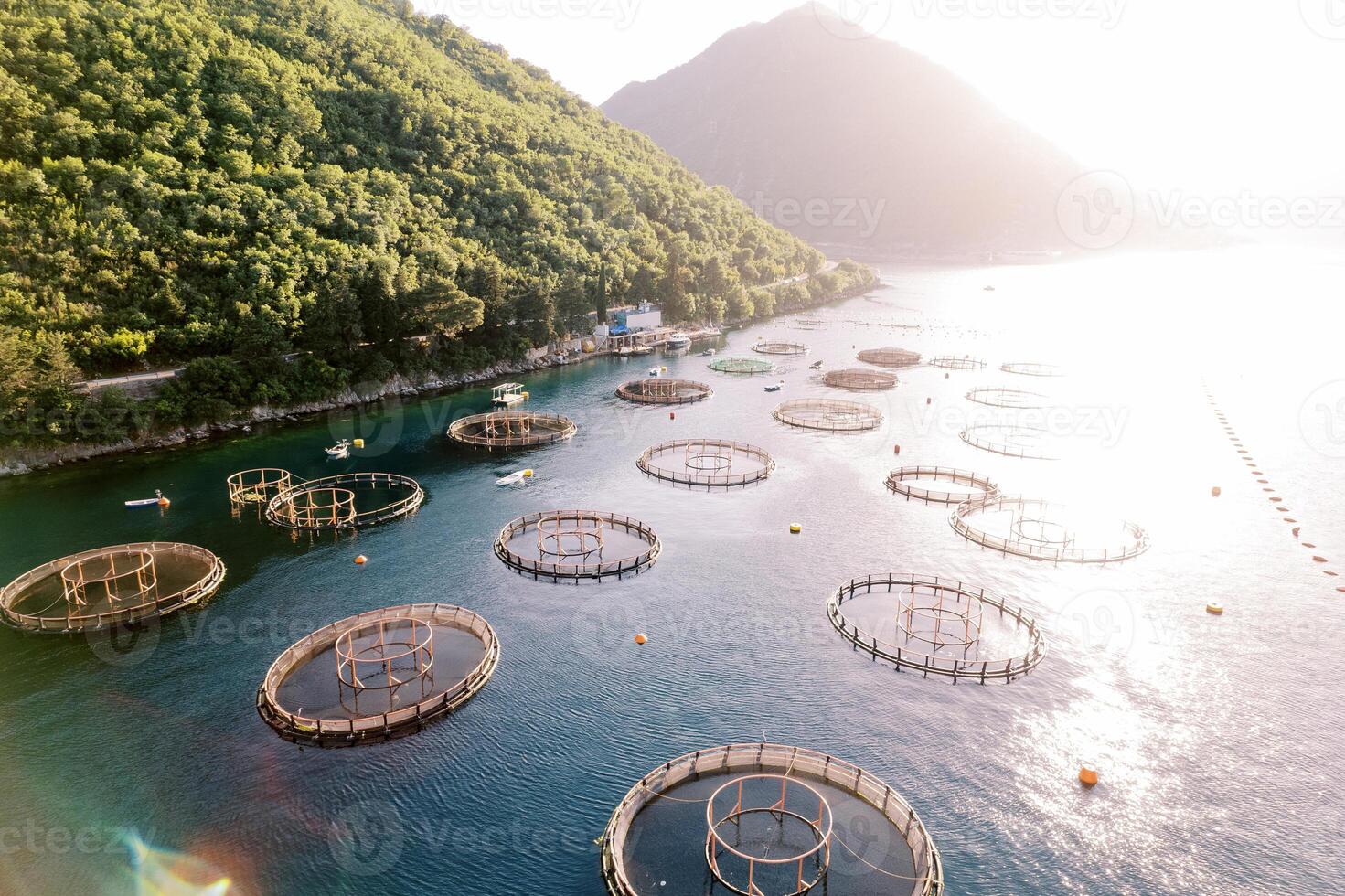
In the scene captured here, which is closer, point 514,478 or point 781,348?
point 514,478

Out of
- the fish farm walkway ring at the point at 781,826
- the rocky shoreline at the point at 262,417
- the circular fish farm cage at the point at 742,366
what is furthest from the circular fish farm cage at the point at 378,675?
the circular fish farm cage at the point at 742,366

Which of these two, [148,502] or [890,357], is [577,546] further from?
Result: [890,357]

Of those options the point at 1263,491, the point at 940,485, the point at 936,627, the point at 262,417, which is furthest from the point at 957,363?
the point at 262,417

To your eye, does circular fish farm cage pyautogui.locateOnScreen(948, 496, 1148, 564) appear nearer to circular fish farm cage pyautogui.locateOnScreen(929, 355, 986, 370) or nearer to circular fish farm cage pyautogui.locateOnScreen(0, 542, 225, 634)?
circular fish farm cage pyautogui.locateOnScreen(0, 542, 225, 634)

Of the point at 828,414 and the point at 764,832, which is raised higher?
the point at 828,414

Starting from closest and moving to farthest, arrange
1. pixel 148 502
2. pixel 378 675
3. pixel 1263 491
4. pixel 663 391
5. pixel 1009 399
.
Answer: pixel 378 675
pixel 148 502
pixel 1263 491
pixel 663 391
pixel 1009 399

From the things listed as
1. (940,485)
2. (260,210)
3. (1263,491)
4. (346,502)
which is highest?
(260,210)

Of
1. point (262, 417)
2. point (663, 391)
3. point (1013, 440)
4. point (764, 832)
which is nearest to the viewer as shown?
point (764, 832)

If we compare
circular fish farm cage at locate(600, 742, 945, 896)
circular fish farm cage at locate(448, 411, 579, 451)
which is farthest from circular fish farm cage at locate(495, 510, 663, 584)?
circular fish farm cage at locate(600, 742, 945, 896)

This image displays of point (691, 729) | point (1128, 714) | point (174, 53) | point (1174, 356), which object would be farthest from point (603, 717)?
point (1174, 356)
